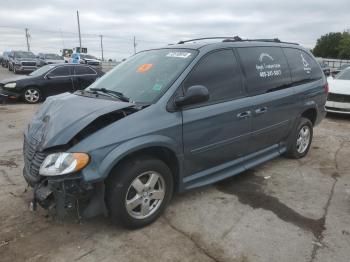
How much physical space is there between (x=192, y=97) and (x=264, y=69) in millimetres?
1732

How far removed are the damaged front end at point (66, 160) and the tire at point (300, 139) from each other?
318 cm

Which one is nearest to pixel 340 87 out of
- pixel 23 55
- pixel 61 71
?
pixel 61 71

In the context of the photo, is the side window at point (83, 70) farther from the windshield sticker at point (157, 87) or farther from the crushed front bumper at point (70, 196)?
the crushed front bumper at point (70, 196)

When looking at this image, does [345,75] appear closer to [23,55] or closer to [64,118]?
[64,118]

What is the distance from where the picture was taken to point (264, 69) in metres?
4.97

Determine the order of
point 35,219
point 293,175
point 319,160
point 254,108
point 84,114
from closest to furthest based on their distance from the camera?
point 84,114
point 35,219
point 254,108
point 293,175
point 319,160

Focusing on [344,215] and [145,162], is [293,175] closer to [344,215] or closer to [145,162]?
[344,215]

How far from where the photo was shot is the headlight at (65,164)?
3156 millimetres

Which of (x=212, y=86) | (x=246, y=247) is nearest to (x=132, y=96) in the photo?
(x=212, y=86)

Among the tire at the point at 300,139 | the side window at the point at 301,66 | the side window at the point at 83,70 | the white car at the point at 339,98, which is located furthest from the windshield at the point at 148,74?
the side window at the point at 83,70

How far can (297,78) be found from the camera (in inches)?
223

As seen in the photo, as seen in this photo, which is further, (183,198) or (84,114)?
(183,198)

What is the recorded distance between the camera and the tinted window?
13203 mm

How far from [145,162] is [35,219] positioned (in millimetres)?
1397
